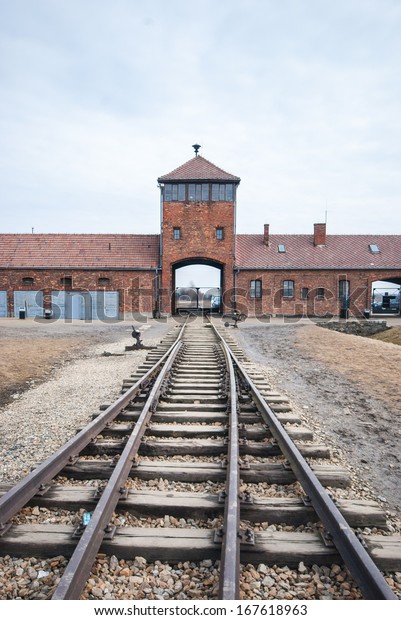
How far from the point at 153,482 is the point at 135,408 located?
6.80 ft

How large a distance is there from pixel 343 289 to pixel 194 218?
12872mm

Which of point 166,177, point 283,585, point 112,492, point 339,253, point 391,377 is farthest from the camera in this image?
point 339,253

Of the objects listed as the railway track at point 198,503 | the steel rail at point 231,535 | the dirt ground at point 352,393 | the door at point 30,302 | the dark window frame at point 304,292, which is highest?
the dark window frame at point 304,292

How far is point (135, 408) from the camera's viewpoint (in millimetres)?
5484

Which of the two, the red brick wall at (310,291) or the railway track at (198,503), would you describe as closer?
the railway track at (198,503)

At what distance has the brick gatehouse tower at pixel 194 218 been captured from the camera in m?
28.3

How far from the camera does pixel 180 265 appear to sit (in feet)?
103

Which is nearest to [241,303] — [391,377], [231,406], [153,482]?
[391,377]

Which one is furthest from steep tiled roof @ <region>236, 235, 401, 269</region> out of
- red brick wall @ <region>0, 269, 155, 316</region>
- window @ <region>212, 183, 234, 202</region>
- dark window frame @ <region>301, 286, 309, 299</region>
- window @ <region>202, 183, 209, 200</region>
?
red brick wall @ <region>0, 269, 155, 316</region>

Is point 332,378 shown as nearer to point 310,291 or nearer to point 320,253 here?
point 310,291

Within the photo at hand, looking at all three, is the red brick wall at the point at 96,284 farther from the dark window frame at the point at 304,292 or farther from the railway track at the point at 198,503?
the railway track at the point at 198,503

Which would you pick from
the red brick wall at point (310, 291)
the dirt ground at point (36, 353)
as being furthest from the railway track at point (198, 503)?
the red brick wall at point (310, 291)
